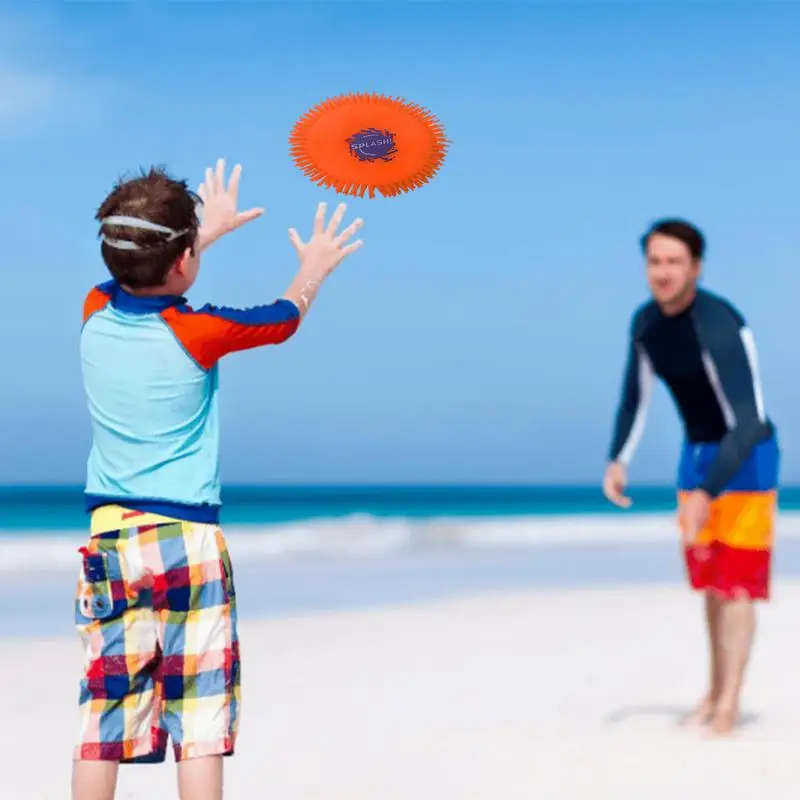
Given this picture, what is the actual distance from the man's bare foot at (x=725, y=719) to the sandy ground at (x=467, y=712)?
6cm

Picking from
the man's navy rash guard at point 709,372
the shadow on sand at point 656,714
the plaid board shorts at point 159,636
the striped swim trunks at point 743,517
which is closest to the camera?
the plaid board shorts at point 159,636

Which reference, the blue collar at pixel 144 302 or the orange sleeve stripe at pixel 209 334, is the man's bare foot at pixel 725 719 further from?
the blue collar at pixel 144 302

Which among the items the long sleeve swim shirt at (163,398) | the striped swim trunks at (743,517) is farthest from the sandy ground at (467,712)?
the long sleeve swim shirt at (163,398)

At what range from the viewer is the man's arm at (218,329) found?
257 centimetres

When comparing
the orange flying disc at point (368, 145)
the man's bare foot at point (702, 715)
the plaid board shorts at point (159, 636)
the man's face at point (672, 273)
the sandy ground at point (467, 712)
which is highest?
the orange flying disc at point (368, 145)

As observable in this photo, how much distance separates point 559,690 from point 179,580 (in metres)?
2.81

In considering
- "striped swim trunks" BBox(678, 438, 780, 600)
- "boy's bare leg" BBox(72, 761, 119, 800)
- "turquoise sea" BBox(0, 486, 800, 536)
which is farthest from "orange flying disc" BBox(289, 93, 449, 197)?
"turquoise sea" BBox(0, 486, 800, 536)

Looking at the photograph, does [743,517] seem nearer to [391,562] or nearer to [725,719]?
[725,719]

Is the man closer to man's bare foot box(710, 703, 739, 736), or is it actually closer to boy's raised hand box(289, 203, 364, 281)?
man's bare foot box(710, 703, 739, 736)

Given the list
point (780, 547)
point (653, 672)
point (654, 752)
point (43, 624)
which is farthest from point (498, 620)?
point (780, 547)

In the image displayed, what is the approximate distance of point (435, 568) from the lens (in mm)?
11617

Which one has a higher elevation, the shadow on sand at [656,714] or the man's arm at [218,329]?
the man's arm at [218,329]

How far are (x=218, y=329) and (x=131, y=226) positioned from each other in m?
0.30

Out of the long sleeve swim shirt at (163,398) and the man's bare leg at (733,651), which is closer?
the long sleeve swim shirt at (163,398)
